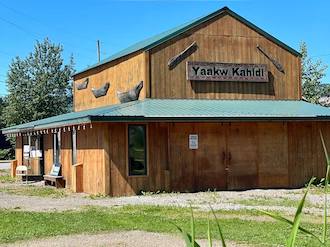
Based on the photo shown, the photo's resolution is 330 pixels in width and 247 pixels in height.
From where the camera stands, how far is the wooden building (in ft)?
55.5

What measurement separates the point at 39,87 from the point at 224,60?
3245cm

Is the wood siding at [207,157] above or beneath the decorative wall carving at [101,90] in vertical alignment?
beneath

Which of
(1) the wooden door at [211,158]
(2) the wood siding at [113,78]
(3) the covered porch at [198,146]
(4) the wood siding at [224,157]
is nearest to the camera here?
(3) the covered porch at [198,146]

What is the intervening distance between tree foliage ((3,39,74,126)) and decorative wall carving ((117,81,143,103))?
29260mm

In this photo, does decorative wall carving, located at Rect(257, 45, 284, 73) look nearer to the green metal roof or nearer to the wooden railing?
the green metal roof

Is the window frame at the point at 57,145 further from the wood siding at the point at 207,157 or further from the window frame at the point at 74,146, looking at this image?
the wood siding at the point at 207,157

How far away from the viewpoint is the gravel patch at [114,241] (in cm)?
838

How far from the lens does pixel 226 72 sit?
2002 centimetres

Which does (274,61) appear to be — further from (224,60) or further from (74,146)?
(74,146)

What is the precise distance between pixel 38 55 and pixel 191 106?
35.8 m

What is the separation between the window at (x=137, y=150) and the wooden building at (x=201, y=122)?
1.3 inches

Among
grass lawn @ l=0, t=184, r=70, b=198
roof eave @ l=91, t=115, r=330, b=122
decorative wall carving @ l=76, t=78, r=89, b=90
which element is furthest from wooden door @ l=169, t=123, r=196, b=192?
decorative wall carving @ l=76, t=78, r=89, b=90

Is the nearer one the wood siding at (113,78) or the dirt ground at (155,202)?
the dirt ground at (155,202)

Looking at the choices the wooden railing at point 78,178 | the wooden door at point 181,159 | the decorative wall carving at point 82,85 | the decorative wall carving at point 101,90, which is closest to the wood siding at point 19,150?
the decorative wall carving at point 82,85
